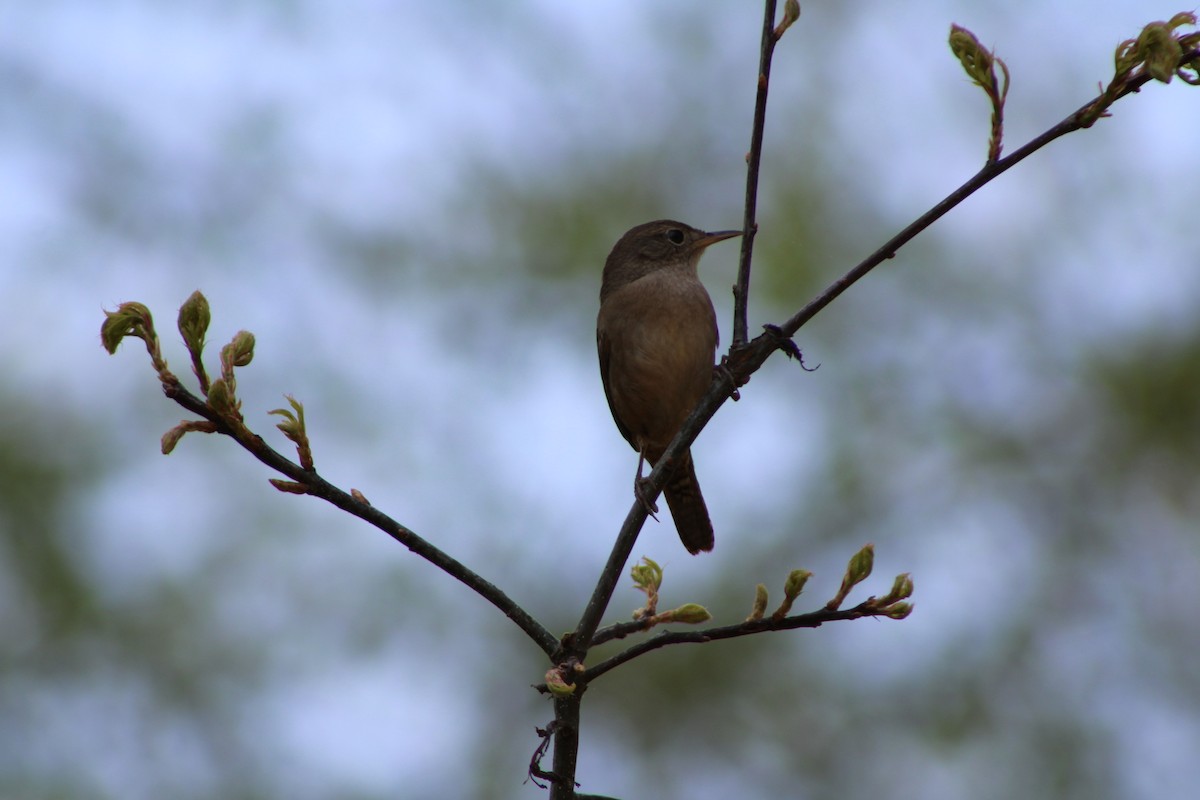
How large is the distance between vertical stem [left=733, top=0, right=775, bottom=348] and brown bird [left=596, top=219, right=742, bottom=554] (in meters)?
2.51

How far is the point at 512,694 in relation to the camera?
9969 mm

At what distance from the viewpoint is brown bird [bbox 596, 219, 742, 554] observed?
583 cm

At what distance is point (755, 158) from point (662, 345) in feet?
9.80

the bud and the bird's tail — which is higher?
the bird's tail

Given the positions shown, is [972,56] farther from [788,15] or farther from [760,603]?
[760,603]

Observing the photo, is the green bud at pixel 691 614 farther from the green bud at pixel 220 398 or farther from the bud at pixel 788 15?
the bud at pixel 788 15

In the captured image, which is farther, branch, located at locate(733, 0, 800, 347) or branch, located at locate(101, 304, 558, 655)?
branch, located at locate(733, 0, 800, 347)

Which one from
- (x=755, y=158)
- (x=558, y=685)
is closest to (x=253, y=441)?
(x=558, y=685)

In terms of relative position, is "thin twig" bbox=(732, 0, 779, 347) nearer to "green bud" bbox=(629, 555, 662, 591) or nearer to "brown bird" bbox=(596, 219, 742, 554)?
"green bud" bbox=(629, 555, 662, 591)

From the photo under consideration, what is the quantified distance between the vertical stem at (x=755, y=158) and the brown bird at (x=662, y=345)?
2.51 meters

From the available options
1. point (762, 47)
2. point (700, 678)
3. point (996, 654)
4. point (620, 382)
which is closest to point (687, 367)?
point (620, 382)

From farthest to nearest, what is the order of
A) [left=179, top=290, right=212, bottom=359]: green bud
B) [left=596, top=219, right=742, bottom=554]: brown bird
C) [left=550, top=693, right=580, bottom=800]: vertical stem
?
[left=596, top=219, right=742, bottom=554]: brown bird < [left=179, top=290, right=212, bottom=359]: green bud < [left=550, top=693, right=580, bottom=800]: vertical stem

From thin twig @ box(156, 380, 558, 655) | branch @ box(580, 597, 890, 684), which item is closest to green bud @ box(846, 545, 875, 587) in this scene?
branch @ box(580, 597, 890, 684)

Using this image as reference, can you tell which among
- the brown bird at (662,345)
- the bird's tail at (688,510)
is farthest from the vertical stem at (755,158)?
the bird's tail at (688,510)
